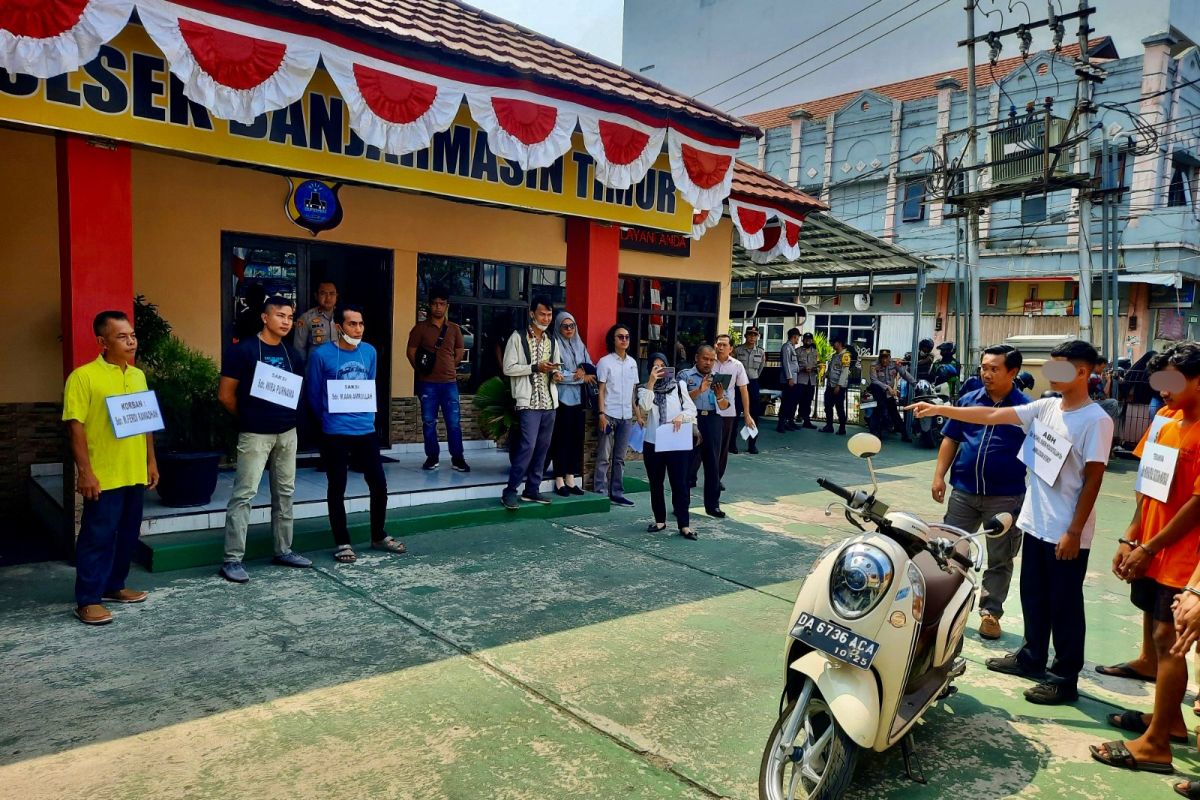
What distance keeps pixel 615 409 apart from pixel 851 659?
5.02m

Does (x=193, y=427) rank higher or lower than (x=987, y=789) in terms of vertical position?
higher

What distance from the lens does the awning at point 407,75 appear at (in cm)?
437

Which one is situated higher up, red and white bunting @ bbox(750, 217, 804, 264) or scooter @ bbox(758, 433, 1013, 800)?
red and white bunting @ bbox(750, 217, 804, 264)

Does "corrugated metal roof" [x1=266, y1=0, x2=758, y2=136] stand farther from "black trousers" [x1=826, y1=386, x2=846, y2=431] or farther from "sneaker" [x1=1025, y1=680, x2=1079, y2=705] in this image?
"black trousers" [x1=826, y1=386, x2=846, y2=431]

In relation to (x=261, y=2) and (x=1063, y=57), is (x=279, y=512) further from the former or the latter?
(x=1063, y=57)

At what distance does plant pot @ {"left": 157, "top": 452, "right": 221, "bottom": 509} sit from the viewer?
18.4ft

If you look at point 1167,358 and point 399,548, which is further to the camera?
point 399,548

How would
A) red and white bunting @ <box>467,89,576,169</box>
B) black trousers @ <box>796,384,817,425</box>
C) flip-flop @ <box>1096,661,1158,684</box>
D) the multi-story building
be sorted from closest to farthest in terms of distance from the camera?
flip-flop @ <box>1096,661,1158,684</box> → red and white bunting @ <box>467,89,576,169</box> → black trousers @ <box>796,384,817,425</box> → the multi-story building

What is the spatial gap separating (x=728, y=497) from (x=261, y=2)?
6.36 meters

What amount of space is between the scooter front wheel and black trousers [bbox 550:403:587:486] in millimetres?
4824

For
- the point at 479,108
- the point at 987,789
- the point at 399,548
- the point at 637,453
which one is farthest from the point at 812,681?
the point at 637,453

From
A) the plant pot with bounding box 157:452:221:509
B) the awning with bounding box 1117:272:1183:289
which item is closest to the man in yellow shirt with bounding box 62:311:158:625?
the plant pot with bounding box 157:452:221:509

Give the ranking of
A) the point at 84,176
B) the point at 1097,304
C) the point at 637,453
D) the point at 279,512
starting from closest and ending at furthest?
the point at 84,176, the point at 279,512, the point at 637,453, the point at 1097,304

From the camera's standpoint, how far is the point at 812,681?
2848 mm
